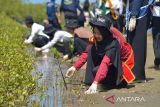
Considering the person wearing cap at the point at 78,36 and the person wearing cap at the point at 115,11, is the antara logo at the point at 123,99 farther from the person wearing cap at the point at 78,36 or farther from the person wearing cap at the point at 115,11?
the person wearing cap at the point at 115,11

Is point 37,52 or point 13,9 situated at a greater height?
point 13,9

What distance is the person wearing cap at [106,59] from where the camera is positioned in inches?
331

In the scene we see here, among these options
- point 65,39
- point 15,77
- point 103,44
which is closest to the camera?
point 15,77

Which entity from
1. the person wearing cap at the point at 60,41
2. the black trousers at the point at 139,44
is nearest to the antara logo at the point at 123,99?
the black trousers at the point at 139,44

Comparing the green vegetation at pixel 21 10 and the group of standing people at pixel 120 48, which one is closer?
the group of standing people at pixel 120 48

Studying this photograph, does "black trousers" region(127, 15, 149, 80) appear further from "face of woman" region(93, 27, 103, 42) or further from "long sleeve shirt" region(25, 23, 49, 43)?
"long sleeve shirt" region(25, 23, 49, 43)

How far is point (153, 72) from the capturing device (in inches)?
433

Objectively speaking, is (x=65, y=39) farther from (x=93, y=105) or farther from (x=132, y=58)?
(x=93, y=105)

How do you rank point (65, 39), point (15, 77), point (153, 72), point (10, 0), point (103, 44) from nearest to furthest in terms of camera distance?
point (15, 77) → point (103, 44) → point (153, 72) → point (65, 39) → point (10, 0)

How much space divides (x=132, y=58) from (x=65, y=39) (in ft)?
18.1

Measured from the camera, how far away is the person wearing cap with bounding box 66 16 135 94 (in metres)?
8.40

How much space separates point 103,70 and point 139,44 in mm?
1468

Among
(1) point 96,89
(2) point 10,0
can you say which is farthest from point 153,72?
(2) point 10,0

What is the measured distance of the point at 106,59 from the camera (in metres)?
8.39
